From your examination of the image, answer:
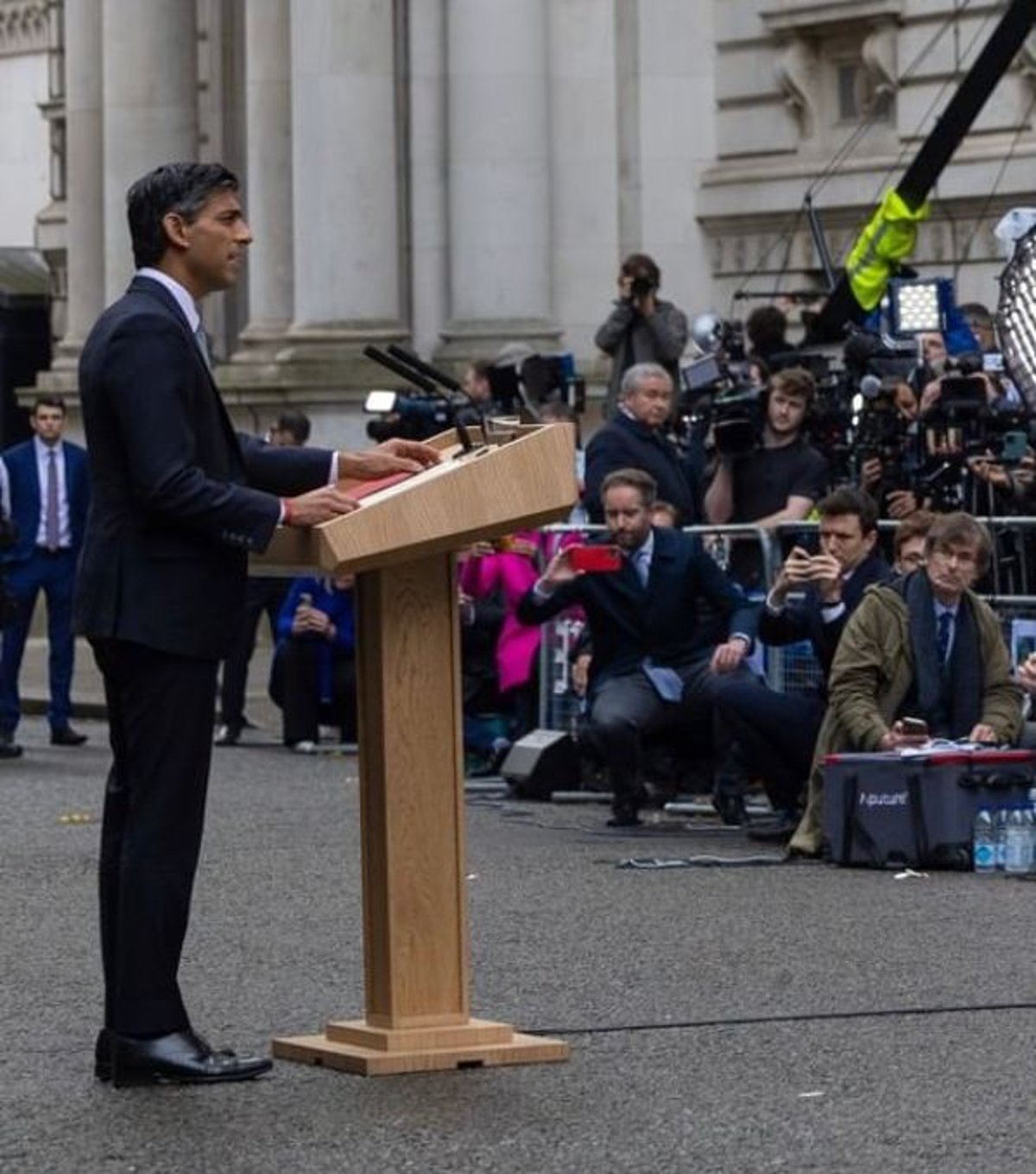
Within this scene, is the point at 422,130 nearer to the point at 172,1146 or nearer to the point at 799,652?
the point at 799,652

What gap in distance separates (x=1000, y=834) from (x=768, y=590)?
3.16m

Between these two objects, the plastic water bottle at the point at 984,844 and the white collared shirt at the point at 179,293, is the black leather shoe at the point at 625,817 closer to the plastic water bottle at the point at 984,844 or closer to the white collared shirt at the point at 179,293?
the plastic water bottle at the point at 984,844

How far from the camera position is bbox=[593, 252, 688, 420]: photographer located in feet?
68.9

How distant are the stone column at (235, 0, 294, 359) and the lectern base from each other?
2046cm

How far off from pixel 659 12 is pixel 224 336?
6087mm

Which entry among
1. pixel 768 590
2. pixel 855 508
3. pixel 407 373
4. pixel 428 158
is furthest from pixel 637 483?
pixel 428 158

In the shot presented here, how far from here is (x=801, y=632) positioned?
1516 centimetres

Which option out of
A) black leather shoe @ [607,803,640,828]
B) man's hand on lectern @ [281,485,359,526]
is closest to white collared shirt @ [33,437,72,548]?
black leather shoe @ [607,803,640,828]

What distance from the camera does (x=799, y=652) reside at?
16328 millimetres

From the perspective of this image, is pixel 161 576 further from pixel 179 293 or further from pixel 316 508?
pixel 179 293

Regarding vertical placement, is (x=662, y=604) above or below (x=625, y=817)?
above

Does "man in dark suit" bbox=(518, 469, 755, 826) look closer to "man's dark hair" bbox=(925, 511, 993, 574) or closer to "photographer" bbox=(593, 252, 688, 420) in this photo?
"man's dark hair" bbox=(925, 511, 993, 574)

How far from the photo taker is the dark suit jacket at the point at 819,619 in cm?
1503

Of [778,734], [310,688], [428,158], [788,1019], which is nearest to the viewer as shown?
[788,1019]
